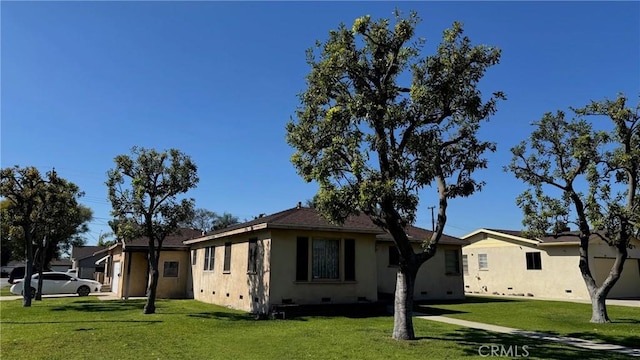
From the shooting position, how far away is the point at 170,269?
2625 cm

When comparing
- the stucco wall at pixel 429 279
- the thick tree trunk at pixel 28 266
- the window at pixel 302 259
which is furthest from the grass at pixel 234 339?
the stucco wall at pixel 429 279

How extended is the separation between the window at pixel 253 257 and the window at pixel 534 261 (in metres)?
19.1

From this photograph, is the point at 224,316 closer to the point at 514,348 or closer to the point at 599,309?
the point at 514,348

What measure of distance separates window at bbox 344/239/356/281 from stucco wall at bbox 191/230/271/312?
3098mm

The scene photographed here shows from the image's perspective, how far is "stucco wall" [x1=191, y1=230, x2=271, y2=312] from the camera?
1652 cm

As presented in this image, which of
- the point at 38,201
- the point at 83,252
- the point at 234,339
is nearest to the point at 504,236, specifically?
the point at 234,339

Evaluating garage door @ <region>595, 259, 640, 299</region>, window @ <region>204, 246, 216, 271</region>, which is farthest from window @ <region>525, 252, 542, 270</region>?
window @ <region>204, 246, 216, 271</region>

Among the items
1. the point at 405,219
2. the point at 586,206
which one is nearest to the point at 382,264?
the point at 586,206

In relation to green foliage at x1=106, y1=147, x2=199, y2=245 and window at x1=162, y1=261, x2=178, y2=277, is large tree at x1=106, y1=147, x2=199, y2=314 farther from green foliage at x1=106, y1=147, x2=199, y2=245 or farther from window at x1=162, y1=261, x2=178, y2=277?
window at x1=162, y1=261, x2=178, y2=277

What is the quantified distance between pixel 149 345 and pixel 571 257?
2434 centimetres

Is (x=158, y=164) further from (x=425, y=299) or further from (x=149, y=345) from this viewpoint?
(x=425, y=299)

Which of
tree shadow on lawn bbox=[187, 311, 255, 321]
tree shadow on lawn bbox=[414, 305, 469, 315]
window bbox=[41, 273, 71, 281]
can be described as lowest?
tree shadow on lawn bbox=[187, 311, 255, 321]

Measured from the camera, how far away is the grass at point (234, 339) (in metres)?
9.27

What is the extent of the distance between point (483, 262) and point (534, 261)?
3749mm
